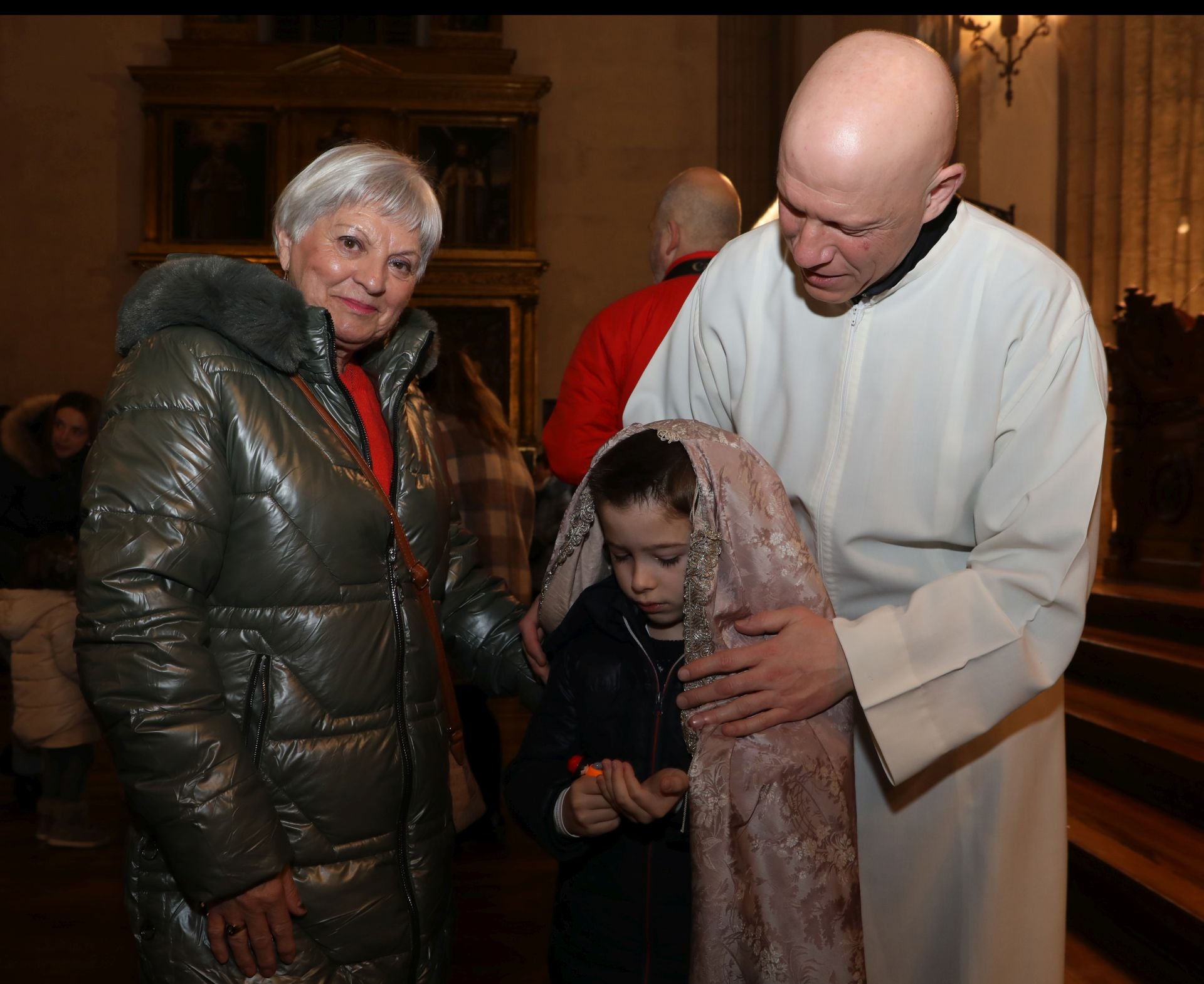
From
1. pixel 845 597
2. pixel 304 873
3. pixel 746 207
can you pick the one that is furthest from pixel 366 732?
pixel 746 207

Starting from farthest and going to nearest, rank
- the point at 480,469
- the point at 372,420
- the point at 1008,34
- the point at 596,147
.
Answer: the point at 596,147
the point at 1008,34
the point at 480,469
the point at 372,420

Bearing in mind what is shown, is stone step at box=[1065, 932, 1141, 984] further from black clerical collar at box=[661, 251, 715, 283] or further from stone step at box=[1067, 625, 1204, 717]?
black clerical collar at box=[661, 251, 715, 283]

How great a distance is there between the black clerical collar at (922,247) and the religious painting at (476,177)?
12.0 metres

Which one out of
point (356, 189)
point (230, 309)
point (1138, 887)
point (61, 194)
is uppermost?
point (61, 194)

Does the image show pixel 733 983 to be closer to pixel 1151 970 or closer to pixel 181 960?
pixel 181 960

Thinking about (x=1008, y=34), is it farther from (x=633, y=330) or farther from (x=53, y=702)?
(x=53, y=702)

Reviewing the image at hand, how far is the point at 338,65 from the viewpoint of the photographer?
44.6 ft

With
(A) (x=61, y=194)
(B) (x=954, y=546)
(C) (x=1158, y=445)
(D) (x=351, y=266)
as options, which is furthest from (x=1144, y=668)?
(A) (x=61, y=194)

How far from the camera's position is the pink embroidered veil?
1.69m

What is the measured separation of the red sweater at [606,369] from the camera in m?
3.63

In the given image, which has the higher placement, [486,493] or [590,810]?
[486,493]

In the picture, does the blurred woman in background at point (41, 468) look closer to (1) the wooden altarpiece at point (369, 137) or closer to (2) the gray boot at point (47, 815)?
(2) the gray boot at point (47, 815)

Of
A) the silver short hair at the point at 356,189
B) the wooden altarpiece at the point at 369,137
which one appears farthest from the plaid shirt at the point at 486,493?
the wooden altarpiece at the point at 369,137

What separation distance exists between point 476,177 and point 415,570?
12.4 meters
